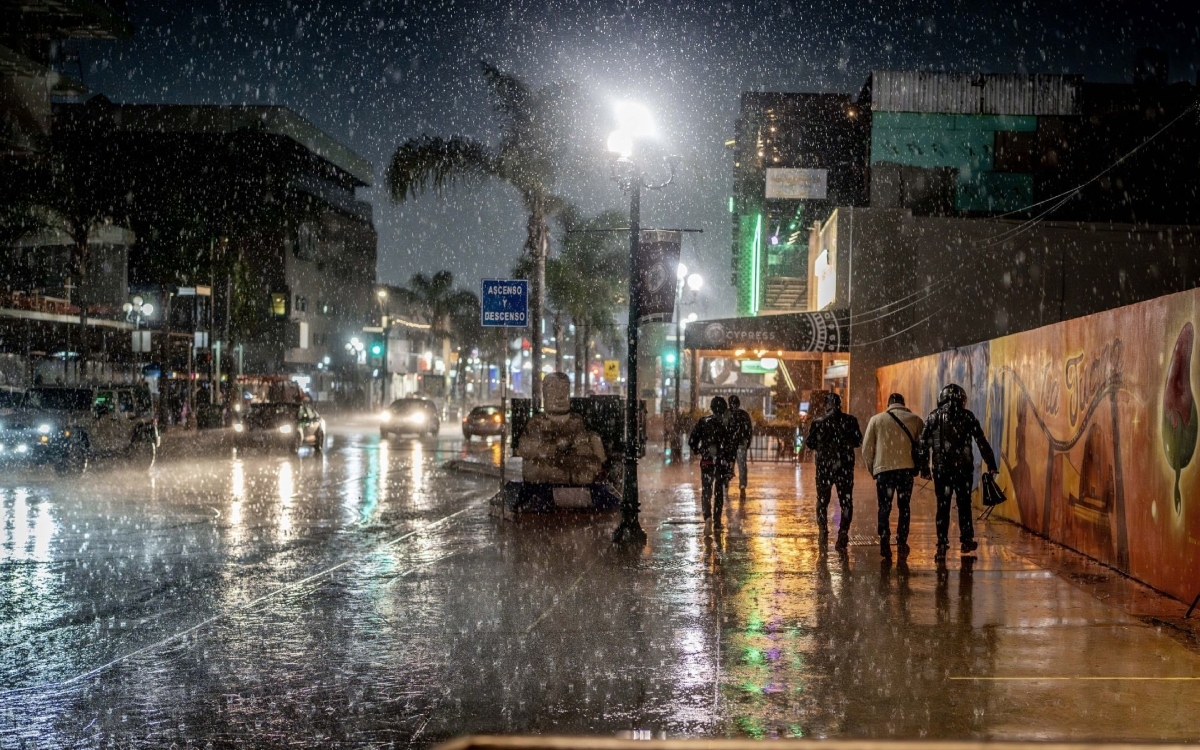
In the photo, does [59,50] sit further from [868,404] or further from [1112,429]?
[1112,429]

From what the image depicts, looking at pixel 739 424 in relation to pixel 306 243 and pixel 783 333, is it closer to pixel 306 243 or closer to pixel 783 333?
pixel 783 333

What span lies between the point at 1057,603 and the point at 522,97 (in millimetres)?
21275

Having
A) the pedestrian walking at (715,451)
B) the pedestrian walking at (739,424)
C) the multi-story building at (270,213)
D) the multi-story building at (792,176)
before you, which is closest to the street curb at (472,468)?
the pedestrian walking at (739,424)

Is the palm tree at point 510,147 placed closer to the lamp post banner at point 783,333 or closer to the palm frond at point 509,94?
the palm frond at point 509,94

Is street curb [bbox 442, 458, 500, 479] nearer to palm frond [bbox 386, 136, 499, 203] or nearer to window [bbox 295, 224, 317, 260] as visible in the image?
palm frond [bbox 386, 136, 499, 203]

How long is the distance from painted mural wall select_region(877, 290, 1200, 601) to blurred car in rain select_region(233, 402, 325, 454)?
21197 millimetres

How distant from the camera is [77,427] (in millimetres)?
25031

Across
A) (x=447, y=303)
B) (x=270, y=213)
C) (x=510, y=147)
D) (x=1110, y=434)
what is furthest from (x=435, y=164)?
(x=447, y=303)

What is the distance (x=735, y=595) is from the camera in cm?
1049

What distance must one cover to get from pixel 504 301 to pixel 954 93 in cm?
2810

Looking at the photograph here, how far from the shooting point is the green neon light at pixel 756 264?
51906mm

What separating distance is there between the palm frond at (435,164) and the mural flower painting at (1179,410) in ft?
67.0

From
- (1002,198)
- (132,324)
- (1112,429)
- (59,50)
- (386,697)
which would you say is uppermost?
(59,50)

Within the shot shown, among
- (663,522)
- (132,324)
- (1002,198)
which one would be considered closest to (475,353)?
(132,324)
